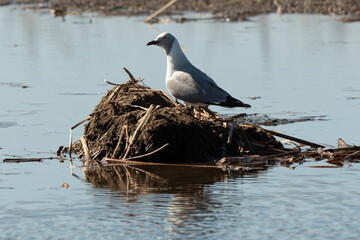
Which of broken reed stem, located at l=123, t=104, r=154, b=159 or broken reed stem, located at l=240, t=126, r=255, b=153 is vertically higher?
broken reed stem, located at l=123, t=104, r=154, b=159

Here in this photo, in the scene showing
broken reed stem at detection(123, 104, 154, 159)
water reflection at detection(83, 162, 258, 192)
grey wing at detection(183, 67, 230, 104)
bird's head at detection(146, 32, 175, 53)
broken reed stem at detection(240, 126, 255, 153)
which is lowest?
water reflection at detection(83, 162, 258, 192)

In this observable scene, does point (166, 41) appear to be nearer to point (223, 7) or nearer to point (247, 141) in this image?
point (247, 141)

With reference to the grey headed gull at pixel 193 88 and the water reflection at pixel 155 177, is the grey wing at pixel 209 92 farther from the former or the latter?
the water reflection at pixel 155 177

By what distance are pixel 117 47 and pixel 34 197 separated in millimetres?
13896

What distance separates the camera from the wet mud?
100 ft

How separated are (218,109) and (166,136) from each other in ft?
12.2

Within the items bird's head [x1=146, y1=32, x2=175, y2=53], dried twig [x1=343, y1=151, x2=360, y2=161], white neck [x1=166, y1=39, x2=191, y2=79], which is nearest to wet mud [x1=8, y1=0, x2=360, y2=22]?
bird's head [x1=146, y1=32, x2=175, y2=53]

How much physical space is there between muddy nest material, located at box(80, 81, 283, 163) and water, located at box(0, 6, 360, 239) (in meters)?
0.64

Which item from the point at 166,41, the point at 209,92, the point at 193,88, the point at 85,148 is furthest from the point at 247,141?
the point at 85,148

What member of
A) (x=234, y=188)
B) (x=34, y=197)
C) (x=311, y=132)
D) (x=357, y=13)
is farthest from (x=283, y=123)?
(x=357, y=13)

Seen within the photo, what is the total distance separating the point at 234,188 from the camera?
7.96m

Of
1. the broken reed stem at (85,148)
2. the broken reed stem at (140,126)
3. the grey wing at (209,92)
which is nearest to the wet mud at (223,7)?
the grey wing at (209,92)

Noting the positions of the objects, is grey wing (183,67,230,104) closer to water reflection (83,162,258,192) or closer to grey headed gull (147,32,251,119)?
grey headed gull (147,32,251,119)

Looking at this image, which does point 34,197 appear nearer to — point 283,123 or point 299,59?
point 283,123
